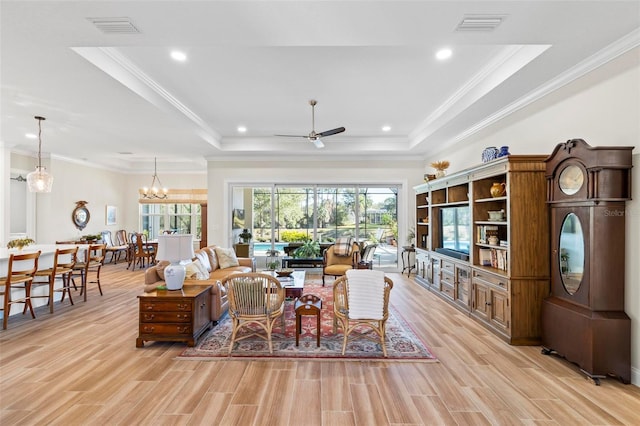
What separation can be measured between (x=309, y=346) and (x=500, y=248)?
2.75 meters

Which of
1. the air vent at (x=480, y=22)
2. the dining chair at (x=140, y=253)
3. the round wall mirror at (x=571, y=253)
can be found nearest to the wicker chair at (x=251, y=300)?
the air vent at (x=480, y=22)

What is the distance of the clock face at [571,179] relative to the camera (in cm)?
309

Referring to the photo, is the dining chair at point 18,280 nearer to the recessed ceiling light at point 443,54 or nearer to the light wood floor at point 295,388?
the light wood floor at point 295,388

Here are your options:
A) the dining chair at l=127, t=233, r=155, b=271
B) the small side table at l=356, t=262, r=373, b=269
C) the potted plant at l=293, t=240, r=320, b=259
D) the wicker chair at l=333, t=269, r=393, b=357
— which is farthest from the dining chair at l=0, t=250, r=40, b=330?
the small side table at l=356, t=262, r=373, b=269

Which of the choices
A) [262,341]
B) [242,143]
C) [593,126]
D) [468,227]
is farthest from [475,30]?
[242,143]

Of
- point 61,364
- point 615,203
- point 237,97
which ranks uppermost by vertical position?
point 237,97

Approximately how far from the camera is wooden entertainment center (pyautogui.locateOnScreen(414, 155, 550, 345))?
3.66m

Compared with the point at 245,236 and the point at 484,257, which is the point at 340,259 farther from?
the point at 484,257

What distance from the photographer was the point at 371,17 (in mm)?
2473

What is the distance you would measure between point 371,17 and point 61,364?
4356 mm

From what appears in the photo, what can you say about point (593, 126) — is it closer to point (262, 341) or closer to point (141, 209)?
point (262, 341)

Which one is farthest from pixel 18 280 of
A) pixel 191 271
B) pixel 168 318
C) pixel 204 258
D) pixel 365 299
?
pixel 365 299

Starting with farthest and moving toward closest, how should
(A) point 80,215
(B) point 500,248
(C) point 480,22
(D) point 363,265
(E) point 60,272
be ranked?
(A) point 80,215
(D) point 363,265
(E) point 60,272
(B) point 500,248
(C) point 480,22

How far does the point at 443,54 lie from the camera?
3.57 m
